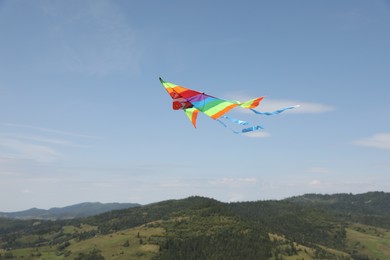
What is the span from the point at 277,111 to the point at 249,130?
1.71 metres

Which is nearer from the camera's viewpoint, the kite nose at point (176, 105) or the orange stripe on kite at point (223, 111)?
the orange stripe on kite at point (223, 111)

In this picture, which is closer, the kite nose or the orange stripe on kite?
the orange stripe on kite

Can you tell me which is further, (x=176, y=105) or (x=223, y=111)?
(x=176, y=105)

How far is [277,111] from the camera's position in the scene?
1931 centimetres

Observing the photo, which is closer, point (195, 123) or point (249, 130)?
point (249, 130)

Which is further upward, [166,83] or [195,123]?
[166,83]

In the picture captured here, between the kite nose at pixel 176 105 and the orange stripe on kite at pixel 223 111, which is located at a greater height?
the kite nose at pixel 176 105

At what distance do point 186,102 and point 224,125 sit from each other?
13.7ft

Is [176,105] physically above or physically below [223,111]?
above

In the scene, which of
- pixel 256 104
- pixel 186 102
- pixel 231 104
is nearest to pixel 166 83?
pixel 186 102

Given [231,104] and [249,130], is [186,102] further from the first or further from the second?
[249,130]

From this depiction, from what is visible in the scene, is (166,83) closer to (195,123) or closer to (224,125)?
(195,123)

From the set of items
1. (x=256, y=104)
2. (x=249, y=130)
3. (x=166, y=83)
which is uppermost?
(x=166, y=83)

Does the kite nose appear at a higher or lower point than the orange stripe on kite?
higher
